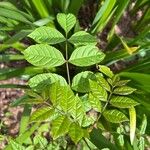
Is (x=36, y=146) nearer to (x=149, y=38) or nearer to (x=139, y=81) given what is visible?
(x=139, y=81)

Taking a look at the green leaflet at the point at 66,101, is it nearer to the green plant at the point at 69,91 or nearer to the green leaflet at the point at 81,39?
the green plant at the point at 69,91

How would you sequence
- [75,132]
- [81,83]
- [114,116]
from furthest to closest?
[81,83], [114,116], [75,132]

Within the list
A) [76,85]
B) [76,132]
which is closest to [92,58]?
[76,85]

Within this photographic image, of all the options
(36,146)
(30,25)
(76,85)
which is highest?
(30,25)

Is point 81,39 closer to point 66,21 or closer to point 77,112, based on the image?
point 66,21

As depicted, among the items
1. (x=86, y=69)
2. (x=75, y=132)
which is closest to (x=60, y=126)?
(x=75, y=132)

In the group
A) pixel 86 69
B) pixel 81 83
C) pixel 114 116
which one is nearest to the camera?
pixel 114 116

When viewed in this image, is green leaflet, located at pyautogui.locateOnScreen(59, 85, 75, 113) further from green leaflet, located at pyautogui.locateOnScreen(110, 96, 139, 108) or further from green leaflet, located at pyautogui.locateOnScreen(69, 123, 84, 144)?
green leaflet, located at pyautogui.locateOnScreen(110, 96, 139, 108)
